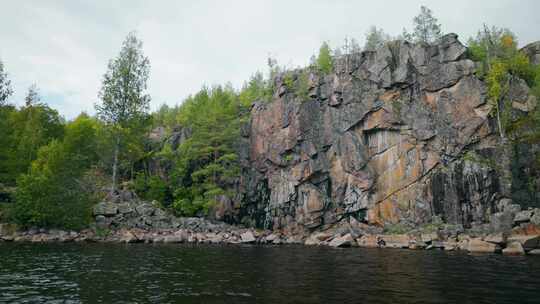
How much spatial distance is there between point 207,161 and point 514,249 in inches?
1871

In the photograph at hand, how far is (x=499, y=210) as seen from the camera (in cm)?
4244

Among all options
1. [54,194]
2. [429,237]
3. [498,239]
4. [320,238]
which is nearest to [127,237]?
[54,194]

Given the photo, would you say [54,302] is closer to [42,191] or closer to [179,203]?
[42,191]

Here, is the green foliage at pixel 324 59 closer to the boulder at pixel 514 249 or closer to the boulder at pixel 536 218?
the boulder at pixel 536 218

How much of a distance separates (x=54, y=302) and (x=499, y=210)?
1899 inches

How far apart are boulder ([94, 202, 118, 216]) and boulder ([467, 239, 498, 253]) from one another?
42428 mm

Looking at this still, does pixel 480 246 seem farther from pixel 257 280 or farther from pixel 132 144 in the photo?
pixel 132 144

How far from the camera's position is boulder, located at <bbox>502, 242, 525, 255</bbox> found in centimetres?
3000

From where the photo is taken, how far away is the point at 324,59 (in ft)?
238

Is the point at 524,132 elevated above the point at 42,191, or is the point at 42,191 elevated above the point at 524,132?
the point at 524,132

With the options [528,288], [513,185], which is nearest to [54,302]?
[528,288]

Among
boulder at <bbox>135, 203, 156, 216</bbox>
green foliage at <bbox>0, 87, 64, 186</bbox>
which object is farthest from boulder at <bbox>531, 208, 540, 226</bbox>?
green foliage at <bbox>0, 87, 64, 186</bbox>

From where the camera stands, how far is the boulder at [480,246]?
32.0m

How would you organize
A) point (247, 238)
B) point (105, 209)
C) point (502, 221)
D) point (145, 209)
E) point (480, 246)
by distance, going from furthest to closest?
1. point (145, 209)
2. point (105, 209)
3. point (247, 238)
4. point (502, 221)
5. point (480, 246)
